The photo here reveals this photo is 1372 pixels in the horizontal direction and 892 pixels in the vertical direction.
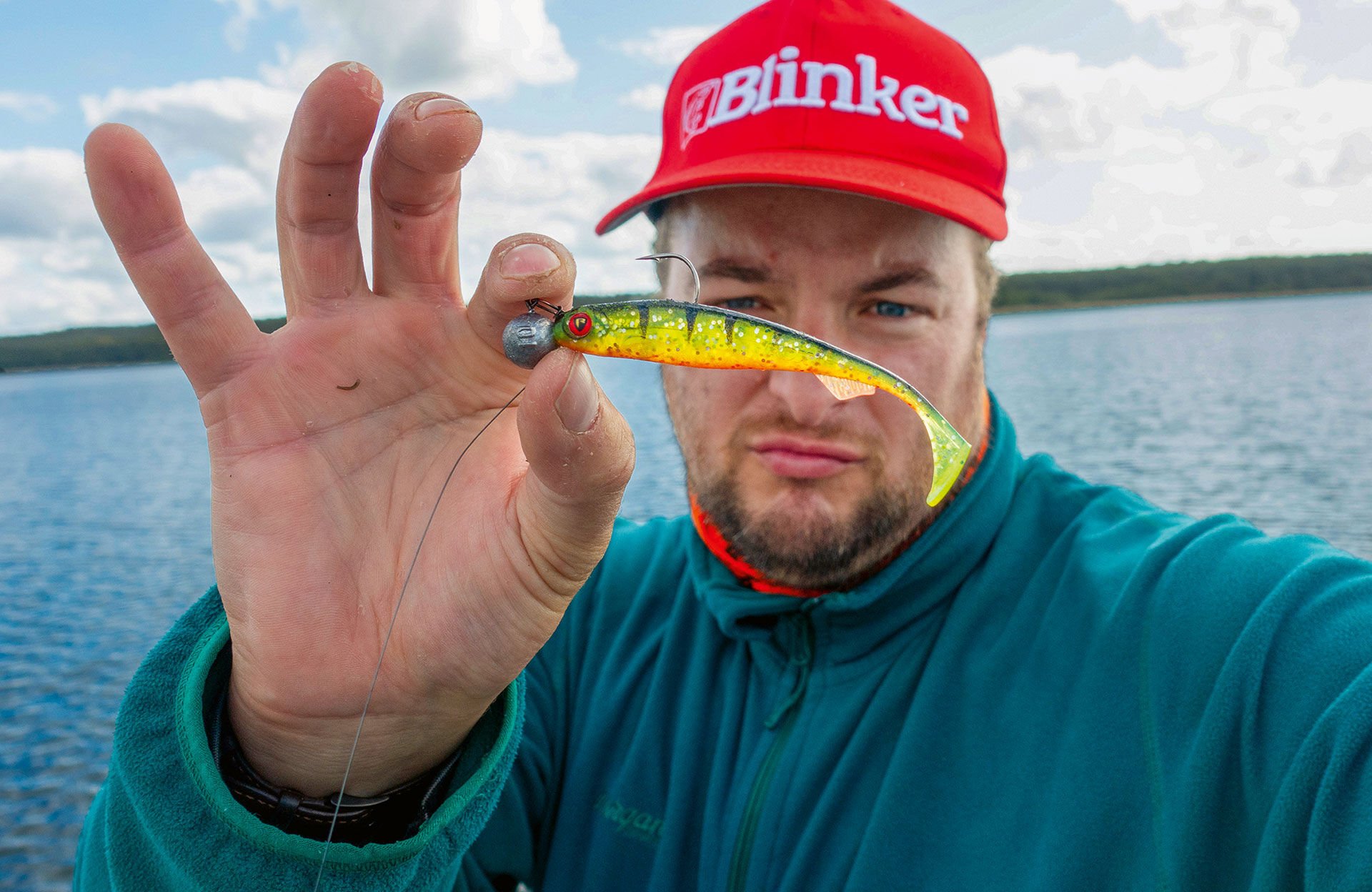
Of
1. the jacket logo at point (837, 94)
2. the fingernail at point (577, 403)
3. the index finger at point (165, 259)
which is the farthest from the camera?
the jacket logo at point (837, 94)

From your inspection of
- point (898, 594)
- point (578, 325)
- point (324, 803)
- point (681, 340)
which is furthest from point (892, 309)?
point (324, 803)

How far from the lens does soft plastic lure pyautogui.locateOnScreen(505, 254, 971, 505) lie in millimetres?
2332

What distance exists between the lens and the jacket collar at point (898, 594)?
10.4 ft

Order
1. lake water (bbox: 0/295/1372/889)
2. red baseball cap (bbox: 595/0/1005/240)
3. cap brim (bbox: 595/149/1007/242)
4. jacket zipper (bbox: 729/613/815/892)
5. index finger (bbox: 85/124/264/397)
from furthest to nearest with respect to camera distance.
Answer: lake water (bbox: 0/295/1372/889)
red baseball cap (bbox: 595/0/1005/240)
cap brim (bbox: 595/149/1007/242)
jacket zipper (bbox: 729/613/815/892)
index finger (bbox: 85/124/264/397)

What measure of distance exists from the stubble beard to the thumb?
1.11m

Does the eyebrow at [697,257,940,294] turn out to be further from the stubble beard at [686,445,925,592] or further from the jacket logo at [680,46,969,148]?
the stubble beard at [686,445,925,592]

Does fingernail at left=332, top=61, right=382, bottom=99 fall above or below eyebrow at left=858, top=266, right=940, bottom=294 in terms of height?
above

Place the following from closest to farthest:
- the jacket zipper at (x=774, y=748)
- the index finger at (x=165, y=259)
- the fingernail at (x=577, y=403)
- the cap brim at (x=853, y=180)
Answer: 1. the fingernail at (x=577, y=403)
2. the index finger at (x=165, y=259)
3. the jacket zipper at (x=774, y=748)
4. the cap brim at (x=853, y=180)

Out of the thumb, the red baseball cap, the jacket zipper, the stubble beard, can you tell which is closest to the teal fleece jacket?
the jacket zipper

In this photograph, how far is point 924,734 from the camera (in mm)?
2898

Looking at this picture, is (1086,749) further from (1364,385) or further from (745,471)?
(1364,385)

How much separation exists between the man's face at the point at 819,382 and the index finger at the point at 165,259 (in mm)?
1788

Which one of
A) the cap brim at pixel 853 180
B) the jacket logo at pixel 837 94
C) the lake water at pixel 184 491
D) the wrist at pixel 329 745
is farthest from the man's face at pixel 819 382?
the lake water at pixel 184 491

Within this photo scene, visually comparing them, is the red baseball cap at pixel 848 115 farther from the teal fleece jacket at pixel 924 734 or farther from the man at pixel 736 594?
the teal fleece jacket at pixel 924 734
